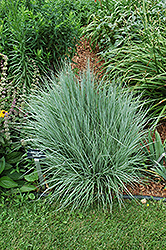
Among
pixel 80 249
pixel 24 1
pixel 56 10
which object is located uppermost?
pixel 24 1

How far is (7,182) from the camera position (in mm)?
2385

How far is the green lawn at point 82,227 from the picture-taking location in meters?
2.01

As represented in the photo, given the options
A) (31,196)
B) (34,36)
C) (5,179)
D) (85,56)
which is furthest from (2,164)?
(85,56)

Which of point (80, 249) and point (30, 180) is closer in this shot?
point (80, 249)

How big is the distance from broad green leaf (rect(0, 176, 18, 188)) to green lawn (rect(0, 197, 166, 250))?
19 centimetres

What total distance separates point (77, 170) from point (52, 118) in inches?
23.6

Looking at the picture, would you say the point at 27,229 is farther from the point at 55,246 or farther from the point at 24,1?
the point at 24,1

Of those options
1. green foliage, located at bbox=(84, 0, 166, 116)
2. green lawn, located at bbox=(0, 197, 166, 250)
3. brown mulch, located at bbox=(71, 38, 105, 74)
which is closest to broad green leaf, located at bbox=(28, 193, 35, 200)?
green lawn, located at bbox=(0, 197, 166, 250)

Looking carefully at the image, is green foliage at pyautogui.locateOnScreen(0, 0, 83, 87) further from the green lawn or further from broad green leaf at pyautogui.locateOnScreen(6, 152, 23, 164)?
the green lawn

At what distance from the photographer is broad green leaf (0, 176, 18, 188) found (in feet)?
7.76

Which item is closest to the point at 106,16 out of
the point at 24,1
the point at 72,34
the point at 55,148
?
the point at 72,34

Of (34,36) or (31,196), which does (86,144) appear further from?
(34,36)

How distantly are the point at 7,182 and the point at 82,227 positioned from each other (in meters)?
0.92

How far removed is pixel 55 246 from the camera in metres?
1.99
